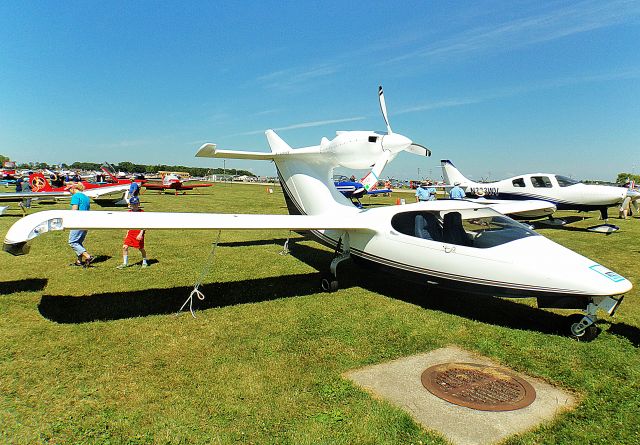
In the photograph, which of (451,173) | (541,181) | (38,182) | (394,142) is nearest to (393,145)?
(394,142)

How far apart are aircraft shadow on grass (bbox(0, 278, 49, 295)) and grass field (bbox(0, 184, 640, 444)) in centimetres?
4

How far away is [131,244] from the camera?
9406 mm

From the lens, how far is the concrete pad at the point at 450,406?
3596mm

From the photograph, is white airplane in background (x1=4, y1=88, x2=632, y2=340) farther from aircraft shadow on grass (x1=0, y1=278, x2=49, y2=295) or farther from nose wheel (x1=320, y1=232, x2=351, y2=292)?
aircraft shadow on grass (x1=0, y1=278, x2=49, y2=295)

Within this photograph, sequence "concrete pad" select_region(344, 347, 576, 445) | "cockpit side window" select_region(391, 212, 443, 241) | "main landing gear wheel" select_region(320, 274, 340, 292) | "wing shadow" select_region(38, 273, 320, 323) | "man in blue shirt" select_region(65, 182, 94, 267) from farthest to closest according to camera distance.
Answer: "man in blue shirt" select_region(65, 182, 94, 267) < "main landing gear wheel" select_region(320, 274, 340, 292) < "cockpit side window" select_region(391, 212, 443, 241) < "wing shadow" select_region(38, 273, 320, 323) < "concrete pad" select_region(344, 347, 576, 445)

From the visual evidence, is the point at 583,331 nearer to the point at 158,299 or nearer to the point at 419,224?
the point at 419,224

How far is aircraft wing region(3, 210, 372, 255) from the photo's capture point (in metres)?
5.15

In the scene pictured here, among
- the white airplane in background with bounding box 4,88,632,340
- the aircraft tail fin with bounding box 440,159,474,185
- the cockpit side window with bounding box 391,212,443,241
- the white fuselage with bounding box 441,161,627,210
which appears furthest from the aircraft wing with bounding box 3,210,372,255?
the aircraft tail fin with bounding box 440,159,474,185

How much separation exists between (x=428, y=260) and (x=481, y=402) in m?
2.96

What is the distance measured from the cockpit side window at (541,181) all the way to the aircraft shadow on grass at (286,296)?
14.2 meters

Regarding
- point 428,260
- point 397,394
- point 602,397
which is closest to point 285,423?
point 397,394

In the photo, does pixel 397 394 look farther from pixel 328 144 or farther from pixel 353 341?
pixel 328 144

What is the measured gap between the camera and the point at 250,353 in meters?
5.15

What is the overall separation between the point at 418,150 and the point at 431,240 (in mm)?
3549
